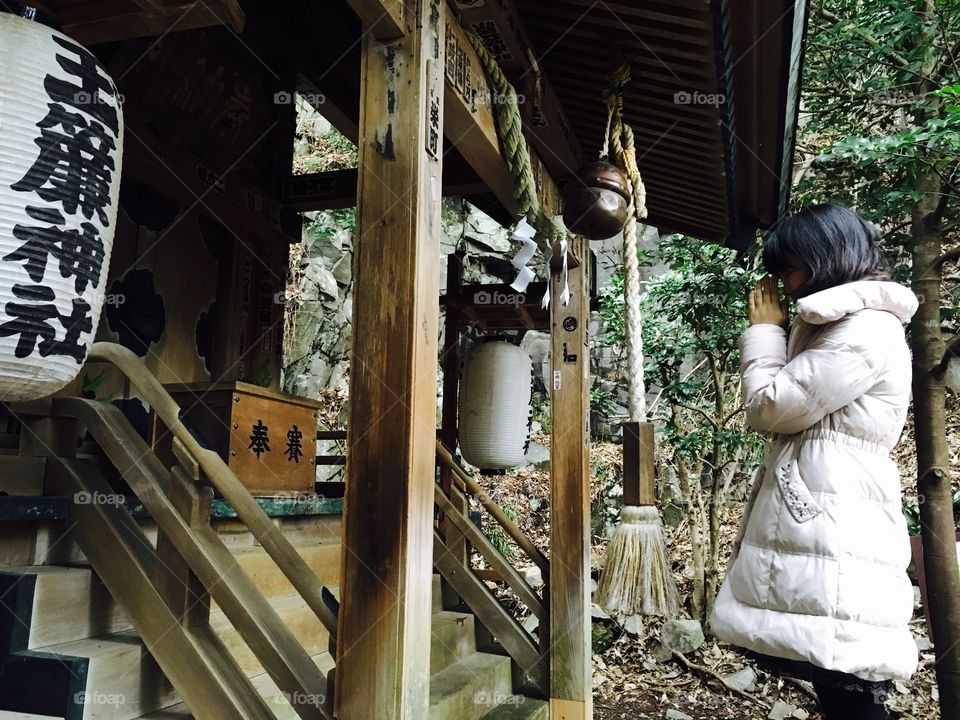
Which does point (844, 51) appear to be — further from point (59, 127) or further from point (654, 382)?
point (59, 127)

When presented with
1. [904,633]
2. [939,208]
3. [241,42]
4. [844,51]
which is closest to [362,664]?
[904,633]

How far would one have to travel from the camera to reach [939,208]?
234 inches

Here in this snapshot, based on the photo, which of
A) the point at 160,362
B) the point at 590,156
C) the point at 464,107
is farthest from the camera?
the point at 590,156

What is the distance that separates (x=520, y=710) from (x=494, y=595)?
3.07 ft

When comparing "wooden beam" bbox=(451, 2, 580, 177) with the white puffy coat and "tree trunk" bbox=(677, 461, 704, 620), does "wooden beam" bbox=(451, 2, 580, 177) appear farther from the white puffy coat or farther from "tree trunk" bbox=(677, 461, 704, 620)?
"tree trunk" bbox=(677, 461, 704, 620)

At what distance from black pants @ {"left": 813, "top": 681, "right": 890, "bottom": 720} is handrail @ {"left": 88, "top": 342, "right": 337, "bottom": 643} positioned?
5.54 feet

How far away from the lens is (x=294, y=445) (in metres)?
5.12

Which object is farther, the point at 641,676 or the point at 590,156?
the point at 641,676

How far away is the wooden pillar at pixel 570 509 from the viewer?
497 centimetres

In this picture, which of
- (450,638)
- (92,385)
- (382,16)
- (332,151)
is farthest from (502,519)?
(332,151)

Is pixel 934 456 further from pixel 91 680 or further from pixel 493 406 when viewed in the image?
pixel 91 680

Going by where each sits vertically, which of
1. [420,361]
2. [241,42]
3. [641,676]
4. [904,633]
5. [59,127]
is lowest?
[641,676]

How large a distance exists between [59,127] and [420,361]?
1.45 m

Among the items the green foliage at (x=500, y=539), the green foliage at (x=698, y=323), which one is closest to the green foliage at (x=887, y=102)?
the green foliage at (x=698, y=323)
